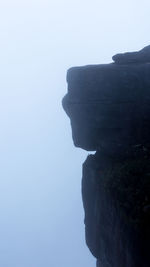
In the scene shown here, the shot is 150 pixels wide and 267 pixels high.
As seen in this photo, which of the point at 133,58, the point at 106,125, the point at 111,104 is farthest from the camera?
the point at 133,58

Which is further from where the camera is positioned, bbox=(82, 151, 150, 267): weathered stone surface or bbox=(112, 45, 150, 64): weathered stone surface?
bbox=(112, 45, 150, 64): weathered stone surface

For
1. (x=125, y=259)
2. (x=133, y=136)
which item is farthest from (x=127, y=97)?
(x=125, y=259)

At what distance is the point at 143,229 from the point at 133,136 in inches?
411

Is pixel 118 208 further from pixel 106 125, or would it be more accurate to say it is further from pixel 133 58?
pixel 133 58

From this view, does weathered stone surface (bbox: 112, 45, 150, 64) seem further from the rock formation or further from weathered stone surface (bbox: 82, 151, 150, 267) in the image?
→ weathered stone surface (bbox: 82, 151, 150, 267)

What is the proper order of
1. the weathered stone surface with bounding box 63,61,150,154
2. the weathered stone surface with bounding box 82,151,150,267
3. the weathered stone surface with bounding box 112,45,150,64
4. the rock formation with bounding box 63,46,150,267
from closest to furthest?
the weathered stone surface with bounding box 82,151,150,267 < the rock formation with bounding box 63,46,150,267 < the weathered stone surface with bounding box 63,61,150,154 < the weathered stone surface with bounding box 112,45,150,64

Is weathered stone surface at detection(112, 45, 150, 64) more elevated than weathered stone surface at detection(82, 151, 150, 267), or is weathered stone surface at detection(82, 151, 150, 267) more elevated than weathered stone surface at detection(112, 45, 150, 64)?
weathered stone surface at detection(112, 45, 150, 64)

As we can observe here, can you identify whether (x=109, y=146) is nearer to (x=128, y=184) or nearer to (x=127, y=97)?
(x=127, y=97)

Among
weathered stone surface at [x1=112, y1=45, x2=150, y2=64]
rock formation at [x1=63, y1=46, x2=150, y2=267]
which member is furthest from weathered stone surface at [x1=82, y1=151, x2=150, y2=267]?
weathered stone surface at [x1=112, y1=45, x2=150, y2=64]

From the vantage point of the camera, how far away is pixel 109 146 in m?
21.8

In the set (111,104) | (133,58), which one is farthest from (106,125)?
(133,58)

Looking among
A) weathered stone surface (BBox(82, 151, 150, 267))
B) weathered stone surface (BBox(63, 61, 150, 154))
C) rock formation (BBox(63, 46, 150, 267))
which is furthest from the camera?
weathered stone surface (BBox(63, 61, 150, 154))

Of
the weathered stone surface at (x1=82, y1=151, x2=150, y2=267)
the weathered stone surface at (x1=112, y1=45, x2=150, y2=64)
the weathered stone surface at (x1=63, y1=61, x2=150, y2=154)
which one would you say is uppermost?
the weathered stone surface at (x1=112, y1=45, x2=150, y2=64)

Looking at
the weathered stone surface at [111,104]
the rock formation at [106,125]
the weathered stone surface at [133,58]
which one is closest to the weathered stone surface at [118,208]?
the rock formation at [106,125]
